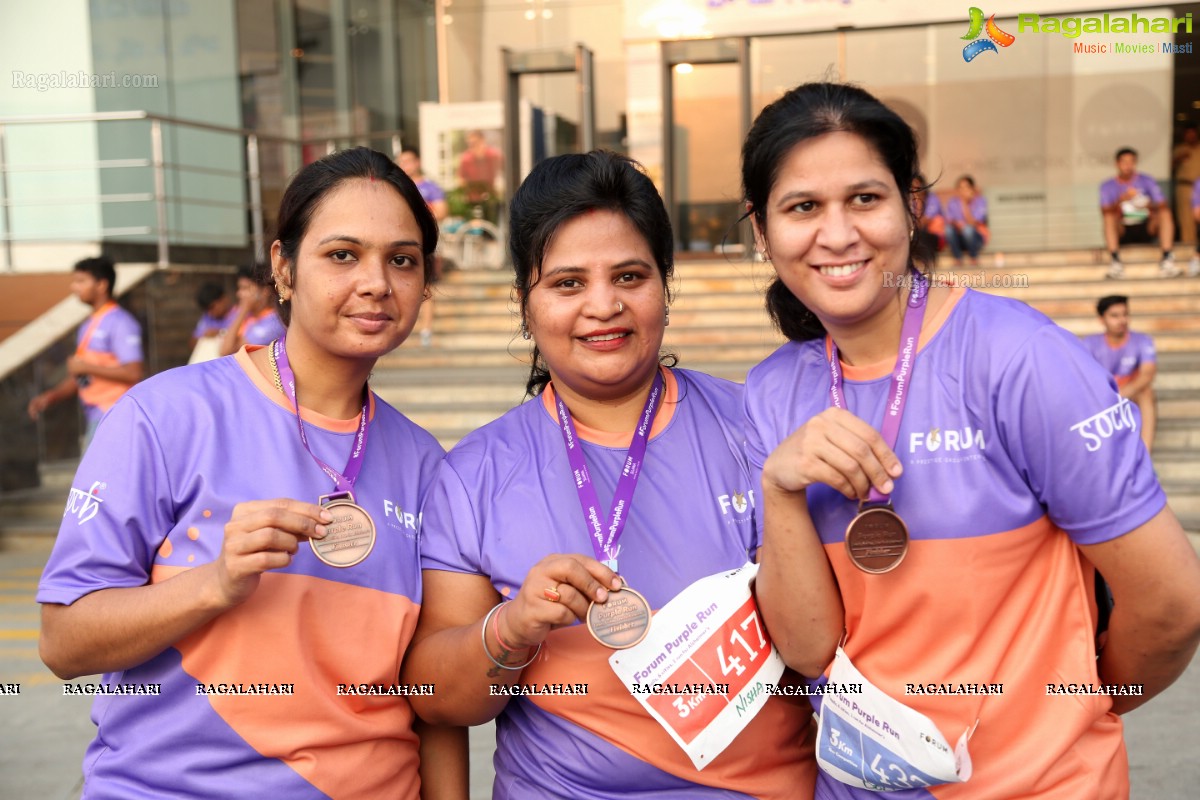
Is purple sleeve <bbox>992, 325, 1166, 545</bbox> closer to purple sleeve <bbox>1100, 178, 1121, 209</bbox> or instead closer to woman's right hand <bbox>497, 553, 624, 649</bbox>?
woman's right hand <bbox>497, 553, 624, 649</bbox>

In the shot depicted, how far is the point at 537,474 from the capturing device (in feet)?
7.24

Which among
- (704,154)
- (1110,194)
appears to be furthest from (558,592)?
(704,154)

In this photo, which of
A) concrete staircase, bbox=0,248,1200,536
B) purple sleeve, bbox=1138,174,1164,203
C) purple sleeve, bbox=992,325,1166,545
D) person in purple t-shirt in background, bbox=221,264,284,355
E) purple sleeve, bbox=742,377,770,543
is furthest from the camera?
purple sleeve, bbox=1138,174,1164,203

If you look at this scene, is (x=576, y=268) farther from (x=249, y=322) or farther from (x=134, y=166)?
(x=134, y=166)

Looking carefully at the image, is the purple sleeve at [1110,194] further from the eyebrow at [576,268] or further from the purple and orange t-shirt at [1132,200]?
the eyebrow at [576,268]

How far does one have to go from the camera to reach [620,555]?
2125 millimetres

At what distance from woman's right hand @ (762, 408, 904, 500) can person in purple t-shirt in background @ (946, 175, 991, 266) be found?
12.4 metres

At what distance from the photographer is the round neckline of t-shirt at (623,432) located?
2.28 metres

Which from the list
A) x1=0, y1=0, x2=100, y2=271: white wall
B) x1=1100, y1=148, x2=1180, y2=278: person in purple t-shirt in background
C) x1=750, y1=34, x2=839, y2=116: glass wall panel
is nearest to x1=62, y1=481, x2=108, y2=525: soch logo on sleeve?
x1=1100, y1=148, x2=1180, y2=278: person in purple t-shirt in background

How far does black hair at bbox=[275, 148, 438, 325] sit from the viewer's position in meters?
2.21

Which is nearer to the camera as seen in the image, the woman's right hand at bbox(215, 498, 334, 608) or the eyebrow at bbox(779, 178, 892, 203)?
the woman's right hand at bbox(215, 498, 334, 608)

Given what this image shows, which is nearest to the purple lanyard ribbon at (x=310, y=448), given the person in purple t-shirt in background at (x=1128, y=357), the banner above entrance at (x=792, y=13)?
the person in purple t-shirt in background at (x=1128, y=357)

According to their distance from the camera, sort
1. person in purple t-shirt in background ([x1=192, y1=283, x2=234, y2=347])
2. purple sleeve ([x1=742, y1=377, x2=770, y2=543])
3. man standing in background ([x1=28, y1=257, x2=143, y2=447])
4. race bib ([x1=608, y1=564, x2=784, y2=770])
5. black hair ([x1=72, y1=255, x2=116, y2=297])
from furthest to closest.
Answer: person in purple t-shirt in background ([x1=192, y1=283, x2=234, y2=347])
black hair ([x1=72, y1=255, x2=116, y2=297])
man standing in background ([x1=28, y1=257, x2=143, y2=447])
purple sleeve ([x1=742, y1=377, x2=770, y2=543])
race bib ([x1=608, y1=564, x2=784, y2=770])

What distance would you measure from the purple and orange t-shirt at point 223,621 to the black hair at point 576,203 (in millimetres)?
606
